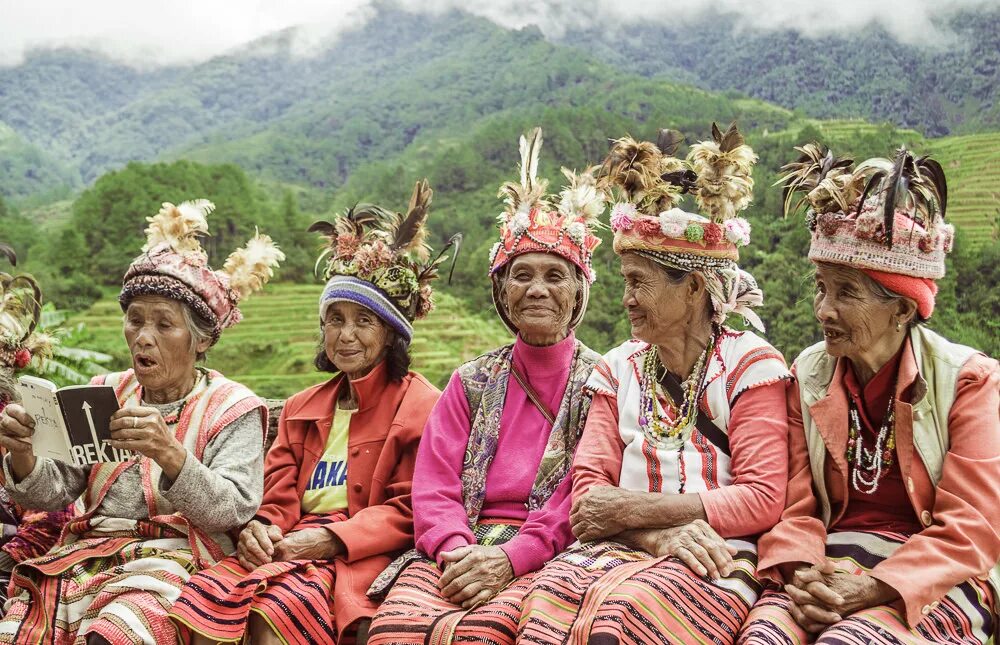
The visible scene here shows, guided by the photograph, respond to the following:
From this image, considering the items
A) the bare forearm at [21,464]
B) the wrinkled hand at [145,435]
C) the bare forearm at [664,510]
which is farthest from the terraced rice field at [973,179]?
the bare forearm at [21,464]

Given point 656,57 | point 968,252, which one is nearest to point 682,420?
point 968,252

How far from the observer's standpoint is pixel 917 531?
106 inches

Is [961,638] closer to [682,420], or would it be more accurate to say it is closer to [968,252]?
[682,420]

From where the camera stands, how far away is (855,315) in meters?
2.67

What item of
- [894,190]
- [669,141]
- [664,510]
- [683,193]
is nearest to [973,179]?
[669,141]

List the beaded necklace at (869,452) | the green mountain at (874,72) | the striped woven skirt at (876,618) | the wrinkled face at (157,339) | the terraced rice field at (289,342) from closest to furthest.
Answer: the striped woven skirt at (876,618), the beaded necklace at (869,452), the wrinkled face at (157,339), the green mountain at (874,72), the terraced rice field at (289,342)

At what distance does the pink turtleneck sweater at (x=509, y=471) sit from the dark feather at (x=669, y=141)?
2.77 feet

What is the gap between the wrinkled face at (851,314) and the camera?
2.66 metres

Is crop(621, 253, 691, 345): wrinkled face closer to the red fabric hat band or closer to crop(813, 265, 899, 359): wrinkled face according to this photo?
crop(813, 265, 899, 359): wrinkled face

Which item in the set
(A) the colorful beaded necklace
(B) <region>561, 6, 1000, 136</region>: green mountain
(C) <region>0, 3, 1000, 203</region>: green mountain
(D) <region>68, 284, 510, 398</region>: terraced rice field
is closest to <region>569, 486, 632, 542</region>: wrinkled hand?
(A) the colorful beaded necklace

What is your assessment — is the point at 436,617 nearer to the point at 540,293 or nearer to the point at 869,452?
the point at 540,293

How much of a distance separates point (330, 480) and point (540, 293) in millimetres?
1174

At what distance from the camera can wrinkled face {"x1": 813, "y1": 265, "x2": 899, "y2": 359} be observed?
2.66 m

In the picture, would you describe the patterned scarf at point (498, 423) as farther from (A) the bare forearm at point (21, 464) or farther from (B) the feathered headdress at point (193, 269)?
(A) the bare forearm at point (21, 464)
